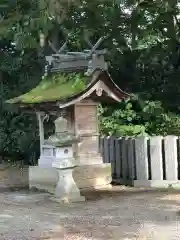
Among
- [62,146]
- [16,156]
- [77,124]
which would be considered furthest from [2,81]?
[62,146]

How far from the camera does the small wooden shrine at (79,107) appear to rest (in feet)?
32.8

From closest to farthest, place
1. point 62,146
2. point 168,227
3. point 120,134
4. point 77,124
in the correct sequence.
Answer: point 168,227
point 62,146
point 77,124
point 120,134

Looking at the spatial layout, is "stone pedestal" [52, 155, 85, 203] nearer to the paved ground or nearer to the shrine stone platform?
the paved ground

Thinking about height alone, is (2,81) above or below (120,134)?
above

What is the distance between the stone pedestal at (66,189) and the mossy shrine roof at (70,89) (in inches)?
63.0

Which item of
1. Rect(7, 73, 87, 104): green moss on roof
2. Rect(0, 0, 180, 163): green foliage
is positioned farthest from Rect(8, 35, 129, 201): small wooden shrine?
Rect(0, 0, 180, 163): green foliage

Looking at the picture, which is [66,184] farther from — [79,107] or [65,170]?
[79,107]

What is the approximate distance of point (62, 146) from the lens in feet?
29.5

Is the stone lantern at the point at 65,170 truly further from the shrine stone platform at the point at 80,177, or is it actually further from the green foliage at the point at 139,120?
the green foliage at the point at 139,120

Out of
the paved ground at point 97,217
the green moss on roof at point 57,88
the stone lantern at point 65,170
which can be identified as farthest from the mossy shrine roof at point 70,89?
the paved ground at point 97,217

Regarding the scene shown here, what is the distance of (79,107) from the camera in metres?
10.3

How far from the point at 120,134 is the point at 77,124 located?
283cm

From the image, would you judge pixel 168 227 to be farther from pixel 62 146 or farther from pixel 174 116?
pixel 174 116

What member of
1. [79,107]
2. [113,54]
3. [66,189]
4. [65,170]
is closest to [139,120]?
[113,54]
